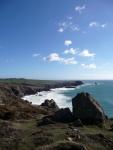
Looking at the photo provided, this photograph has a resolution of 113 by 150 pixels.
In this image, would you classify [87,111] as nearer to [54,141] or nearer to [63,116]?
[63,116]

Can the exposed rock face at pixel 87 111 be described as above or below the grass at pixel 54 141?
above

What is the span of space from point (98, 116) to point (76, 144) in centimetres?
1215

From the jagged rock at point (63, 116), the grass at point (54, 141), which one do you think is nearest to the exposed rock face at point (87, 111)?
the jagged rock at point (63, 116)

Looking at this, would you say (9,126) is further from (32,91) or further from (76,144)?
(32,91)

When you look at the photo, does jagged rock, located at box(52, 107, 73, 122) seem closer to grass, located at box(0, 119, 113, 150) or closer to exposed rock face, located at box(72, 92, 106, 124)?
exposed rock face, located at box(72, 92, 106, 124)

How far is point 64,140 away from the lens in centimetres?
1881

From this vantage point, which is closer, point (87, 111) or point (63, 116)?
point (63, 116)

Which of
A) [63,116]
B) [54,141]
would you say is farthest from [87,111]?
[54,141]

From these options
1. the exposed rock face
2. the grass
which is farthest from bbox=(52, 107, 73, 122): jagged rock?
A: the grass

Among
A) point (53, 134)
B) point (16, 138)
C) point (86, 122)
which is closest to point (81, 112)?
point (86, 122)

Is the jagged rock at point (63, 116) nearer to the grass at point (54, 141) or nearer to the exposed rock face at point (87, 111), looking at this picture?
the exposed rock face at point (87, 111)

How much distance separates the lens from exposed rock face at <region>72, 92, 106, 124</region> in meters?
Result: 28.9

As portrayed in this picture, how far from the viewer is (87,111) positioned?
98.1ft

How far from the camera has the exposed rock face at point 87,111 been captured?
28.9 meters
